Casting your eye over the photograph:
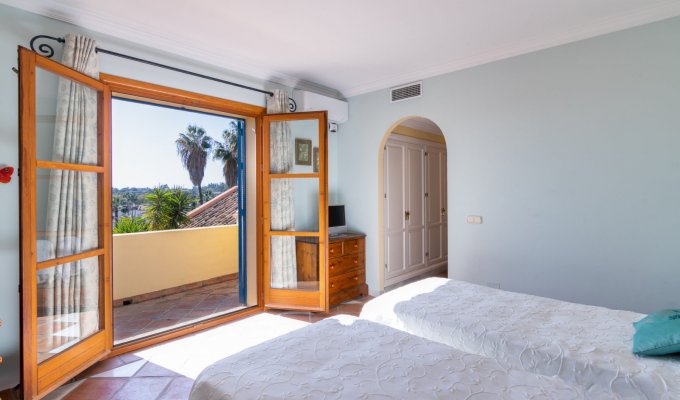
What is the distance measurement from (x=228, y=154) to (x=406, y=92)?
16.3 feet

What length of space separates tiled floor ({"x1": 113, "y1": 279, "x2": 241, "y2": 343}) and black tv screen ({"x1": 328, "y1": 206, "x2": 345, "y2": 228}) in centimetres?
153

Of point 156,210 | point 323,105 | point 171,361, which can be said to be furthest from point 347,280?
point 156,210

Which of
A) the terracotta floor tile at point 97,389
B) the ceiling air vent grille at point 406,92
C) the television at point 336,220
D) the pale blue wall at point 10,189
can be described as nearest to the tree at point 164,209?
the television at point 336,220

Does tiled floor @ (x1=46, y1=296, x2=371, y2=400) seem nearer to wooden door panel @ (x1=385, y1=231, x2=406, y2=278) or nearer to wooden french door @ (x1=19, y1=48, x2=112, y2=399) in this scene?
wooden french door @ (x1=19, y1=48, x2=112, y2=399)

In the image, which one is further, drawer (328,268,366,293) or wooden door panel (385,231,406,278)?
wooden door panel (385,231,406,278)

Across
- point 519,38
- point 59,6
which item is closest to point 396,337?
point 519,38

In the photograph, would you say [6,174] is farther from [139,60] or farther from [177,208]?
[177,208]

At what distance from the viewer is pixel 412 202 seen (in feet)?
17.5

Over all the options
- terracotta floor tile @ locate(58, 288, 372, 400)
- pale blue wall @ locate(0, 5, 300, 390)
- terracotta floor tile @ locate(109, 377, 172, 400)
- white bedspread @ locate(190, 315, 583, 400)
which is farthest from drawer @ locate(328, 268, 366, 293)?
pale blue wall @ locate(0, 5, 300, 390)

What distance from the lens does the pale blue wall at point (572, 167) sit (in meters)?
2.66

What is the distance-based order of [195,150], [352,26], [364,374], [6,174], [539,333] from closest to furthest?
[364,374], [539,333], [6,174], [352,26], [195,150]

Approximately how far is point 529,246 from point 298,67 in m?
3.01

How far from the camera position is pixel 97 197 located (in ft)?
8.98

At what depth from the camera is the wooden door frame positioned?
2959mm
